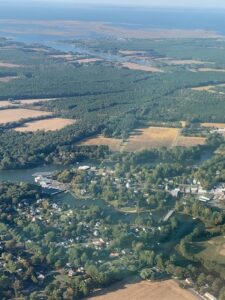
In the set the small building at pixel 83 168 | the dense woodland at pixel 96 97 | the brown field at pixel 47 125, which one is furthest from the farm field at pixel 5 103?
the small building at pixel 83 168

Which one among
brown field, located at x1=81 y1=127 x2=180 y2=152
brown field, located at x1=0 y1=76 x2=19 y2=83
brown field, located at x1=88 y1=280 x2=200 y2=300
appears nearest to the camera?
brown field, located at x1=88 y1=280 x2=200 y2=300

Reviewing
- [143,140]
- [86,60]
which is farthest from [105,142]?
[86,60]

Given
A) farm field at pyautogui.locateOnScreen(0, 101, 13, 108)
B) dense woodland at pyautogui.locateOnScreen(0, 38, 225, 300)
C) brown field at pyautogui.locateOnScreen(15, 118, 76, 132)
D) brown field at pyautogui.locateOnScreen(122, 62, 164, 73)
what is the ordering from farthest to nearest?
brown field at pyautogui.locateOnScreen(122, 62, 164, 73)
farm field at pyautogui.locateOnScreen(0, 101, 13, 108)
brown field at pyautogui.locateOnScreen(15, 118, 76, 132)
dense woodland at pyautogui.locateOnScreen(0, 38, 225, 300)

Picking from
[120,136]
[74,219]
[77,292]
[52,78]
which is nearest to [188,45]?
[52,78]

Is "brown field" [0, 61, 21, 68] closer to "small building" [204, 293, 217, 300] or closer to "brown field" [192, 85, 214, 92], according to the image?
"brown field" [192, 85, 214, 92]

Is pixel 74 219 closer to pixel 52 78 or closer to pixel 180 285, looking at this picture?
pixel 180 285

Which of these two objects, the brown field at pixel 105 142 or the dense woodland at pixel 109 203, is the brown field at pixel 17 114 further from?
the brown field at pixel 105 142

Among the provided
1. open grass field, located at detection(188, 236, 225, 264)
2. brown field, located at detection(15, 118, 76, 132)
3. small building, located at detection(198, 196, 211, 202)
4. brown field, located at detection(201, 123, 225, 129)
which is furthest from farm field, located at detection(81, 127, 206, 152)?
open grass field, located at detection(188, 236, 225, 264)
